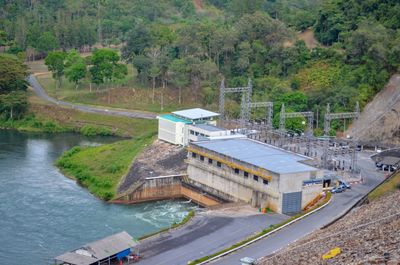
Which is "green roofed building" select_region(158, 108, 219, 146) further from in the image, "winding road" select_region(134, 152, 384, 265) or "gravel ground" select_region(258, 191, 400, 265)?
"gravel ground" select_region(258, 191, 400, 265)

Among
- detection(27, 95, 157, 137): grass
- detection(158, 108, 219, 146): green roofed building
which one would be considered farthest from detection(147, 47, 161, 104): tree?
detection(158, 108, 219, 146): green roofed building

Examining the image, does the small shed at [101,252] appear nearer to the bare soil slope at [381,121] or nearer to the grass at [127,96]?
the bare soil slope at [381,121]

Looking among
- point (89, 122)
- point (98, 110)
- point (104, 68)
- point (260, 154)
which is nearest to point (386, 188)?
point (260, 154)

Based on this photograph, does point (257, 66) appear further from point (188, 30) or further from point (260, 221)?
point (260, 221)

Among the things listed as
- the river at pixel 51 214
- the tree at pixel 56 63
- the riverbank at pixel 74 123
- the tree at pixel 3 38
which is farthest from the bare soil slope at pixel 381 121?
the tree at pixel 3 38

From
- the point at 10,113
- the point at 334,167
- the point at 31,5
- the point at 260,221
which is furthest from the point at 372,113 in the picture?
the point at 31,5

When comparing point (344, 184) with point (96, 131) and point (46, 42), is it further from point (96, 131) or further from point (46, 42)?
point (46, 42)
